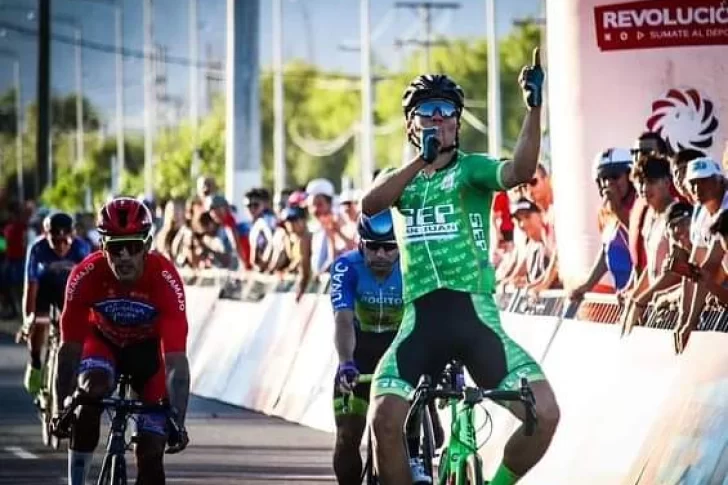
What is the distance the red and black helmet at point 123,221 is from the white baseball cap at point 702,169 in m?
3.05

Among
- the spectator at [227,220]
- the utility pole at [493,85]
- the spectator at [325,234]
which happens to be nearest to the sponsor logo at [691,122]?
the spectator at [325,234]

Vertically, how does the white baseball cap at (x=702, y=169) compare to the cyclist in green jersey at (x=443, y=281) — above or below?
above

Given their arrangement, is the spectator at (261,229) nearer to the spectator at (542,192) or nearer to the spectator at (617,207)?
the spectator at (542,192)

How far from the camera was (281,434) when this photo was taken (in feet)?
67.1

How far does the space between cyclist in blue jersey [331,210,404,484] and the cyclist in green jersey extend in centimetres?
223

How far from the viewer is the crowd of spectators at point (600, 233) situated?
13.7 meters

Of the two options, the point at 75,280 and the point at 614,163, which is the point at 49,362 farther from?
the point at 75,280

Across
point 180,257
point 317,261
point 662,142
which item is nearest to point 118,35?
point 180,257

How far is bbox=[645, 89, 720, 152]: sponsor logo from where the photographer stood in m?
18.0

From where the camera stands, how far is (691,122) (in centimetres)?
1803

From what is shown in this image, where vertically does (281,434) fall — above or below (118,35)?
below

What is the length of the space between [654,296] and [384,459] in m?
3.67

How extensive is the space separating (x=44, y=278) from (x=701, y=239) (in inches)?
324

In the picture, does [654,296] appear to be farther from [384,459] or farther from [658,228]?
[384,459]
